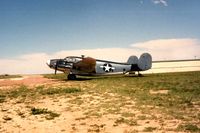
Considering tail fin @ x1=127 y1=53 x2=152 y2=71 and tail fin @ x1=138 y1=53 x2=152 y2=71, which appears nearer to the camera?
tail fin @ x1=127 y1=53 x2=152 y2=71

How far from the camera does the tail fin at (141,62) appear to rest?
41.9m

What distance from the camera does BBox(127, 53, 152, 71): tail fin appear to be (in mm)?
41900

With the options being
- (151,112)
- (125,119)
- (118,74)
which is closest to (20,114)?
(125,119)

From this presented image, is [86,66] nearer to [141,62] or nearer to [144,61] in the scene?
[141,62]

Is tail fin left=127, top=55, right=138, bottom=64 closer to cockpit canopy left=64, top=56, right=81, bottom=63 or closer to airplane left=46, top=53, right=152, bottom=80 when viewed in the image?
airplane left=46, top=53, right=152, bottom=80

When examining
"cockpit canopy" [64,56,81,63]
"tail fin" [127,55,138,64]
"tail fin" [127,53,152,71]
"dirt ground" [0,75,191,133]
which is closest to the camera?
"dirt ground" [0,75,191,133]

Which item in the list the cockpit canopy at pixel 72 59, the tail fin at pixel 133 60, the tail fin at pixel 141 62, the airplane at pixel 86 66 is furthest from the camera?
the tail fin at pixel 133 60

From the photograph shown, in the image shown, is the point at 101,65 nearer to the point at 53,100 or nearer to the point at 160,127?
the point at 53,100

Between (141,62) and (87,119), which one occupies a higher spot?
(141,62)

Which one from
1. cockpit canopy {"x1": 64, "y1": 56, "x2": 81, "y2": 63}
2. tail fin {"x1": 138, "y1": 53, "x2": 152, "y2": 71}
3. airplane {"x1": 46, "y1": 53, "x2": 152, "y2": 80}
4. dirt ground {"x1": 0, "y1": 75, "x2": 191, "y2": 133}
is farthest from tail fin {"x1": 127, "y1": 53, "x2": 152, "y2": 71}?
dirt ground {"x1": 0, "y1": 75, "x2": 191, "y2": 133}

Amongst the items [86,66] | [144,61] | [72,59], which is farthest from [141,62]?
[72,59]

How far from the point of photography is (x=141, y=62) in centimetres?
4234

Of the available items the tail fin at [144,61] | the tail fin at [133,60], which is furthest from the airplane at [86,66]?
the tail fin at [144,61]

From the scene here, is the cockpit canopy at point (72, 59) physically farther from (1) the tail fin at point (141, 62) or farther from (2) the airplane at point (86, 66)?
(1) the tail fin at point (141, 62)
